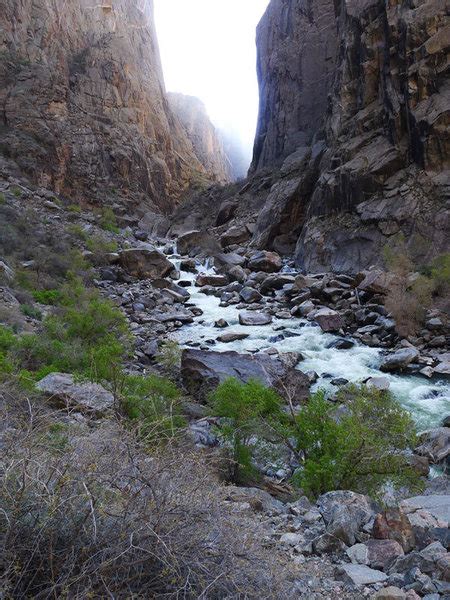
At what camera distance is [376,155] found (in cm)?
2202

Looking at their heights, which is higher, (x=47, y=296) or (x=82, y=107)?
(x=82, y=107)

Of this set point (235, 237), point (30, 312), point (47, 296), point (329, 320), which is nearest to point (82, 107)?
point (235, 237)

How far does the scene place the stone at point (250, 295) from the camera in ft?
58.7

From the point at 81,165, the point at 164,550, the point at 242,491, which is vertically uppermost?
the point at 81,165

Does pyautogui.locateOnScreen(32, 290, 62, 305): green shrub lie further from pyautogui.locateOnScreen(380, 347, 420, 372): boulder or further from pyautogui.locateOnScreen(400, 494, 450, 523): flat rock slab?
pyautogui.locateOnScreen(400, 494, 450, 523): flat rock slab

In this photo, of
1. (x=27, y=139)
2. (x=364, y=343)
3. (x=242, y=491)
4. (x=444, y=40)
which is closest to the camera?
(x=242, y=491)

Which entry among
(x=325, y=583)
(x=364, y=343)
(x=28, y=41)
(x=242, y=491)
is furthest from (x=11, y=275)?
(x=28, y=41)

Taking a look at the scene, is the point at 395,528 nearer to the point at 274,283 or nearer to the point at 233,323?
the point at 233,323

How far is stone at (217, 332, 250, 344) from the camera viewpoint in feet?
44.1

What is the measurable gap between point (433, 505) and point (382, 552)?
3.82ft

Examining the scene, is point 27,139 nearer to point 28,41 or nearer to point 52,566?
point 28,41

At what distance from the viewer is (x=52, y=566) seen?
2.09 meters

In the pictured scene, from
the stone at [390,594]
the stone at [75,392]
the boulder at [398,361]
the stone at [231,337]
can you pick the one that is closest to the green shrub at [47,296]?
the stone at [231,337]

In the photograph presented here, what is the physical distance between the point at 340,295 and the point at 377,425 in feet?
38.0
